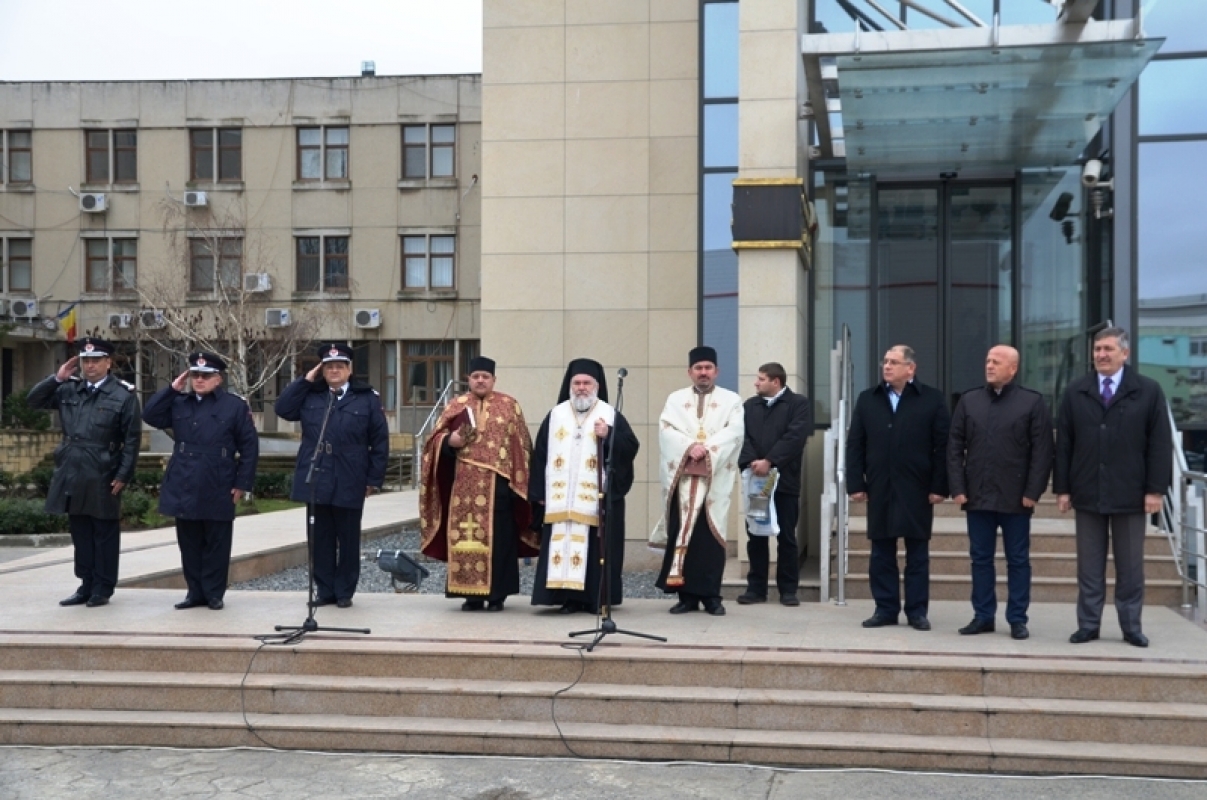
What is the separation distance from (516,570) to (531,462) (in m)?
0.77

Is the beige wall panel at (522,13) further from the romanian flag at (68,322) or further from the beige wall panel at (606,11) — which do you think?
the romanian flag at (68,322)

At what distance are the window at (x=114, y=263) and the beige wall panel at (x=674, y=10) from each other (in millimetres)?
26549

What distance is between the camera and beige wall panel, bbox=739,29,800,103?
37.6ft

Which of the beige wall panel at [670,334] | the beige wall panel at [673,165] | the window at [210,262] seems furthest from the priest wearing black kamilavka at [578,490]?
the window at [210,262]

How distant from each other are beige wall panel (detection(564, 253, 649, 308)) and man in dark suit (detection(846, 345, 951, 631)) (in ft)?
19.6

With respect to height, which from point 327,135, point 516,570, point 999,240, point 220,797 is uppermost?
point 327,135

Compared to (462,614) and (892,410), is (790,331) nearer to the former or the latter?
(892,410)

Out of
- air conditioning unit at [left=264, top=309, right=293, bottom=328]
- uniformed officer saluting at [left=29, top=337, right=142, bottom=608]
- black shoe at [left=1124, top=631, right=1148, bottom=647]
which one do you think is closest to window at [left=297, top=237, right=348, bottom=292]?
air conditioning unit at [left=264, top=309, right=293, bottom=328]

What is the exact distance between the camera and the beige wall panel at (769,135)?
1151 cm

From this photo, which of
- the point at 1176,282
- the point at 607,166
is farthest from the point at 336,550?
the point at 1176,282

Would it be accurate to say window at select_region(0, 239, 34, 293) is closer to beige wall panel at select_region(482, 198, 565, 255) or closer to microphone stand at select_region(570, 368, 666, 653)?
beige wall panel at select_region(482, 198, 565, 255)

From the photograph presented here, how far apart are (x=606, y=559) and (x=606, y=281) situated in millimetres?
6328

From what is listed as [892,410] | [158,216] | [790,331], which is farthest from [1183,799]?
[158,216]

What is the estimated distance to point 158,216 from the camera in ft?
123
